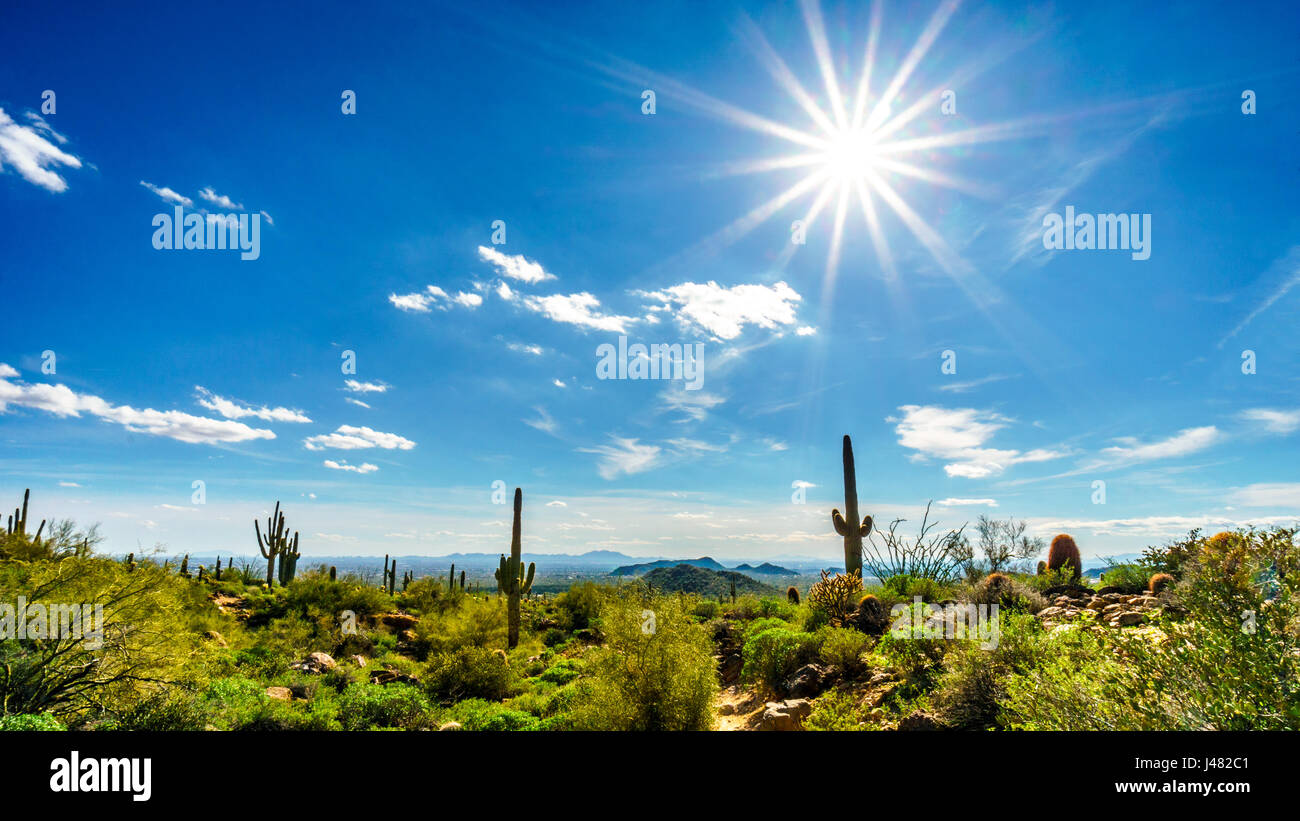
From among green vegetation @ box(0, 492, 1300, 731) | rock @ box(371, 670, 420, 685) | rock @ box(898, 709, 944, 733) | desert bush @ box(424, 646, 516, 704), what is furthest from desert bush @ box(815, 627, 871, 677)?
rock @ box(371, 670, 420, 685)

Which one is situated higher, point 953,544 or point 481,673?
point 953,544

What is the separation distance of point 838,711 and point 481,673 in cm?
959

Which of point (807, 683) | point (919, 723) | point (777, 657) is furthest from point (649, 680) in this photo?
point (777, 657)

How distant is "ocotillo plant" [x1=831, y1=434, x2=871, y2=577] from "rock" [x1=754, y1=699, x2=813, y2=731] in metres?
8.12

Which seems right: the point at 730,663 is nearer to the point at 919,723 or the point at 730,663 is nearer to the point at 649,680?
the point at 649,680

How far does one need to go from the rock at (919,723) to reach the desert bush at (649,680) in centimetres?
282

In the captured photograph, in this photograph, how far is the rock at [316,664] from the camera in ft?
45.0

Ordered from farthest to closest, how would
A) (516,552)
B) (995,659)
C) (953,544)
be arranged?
Answer: (516,552) → (953,544) → (995,659)

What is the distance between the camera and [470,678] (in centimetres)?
1340

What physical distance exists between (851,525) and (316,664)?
1532cm
